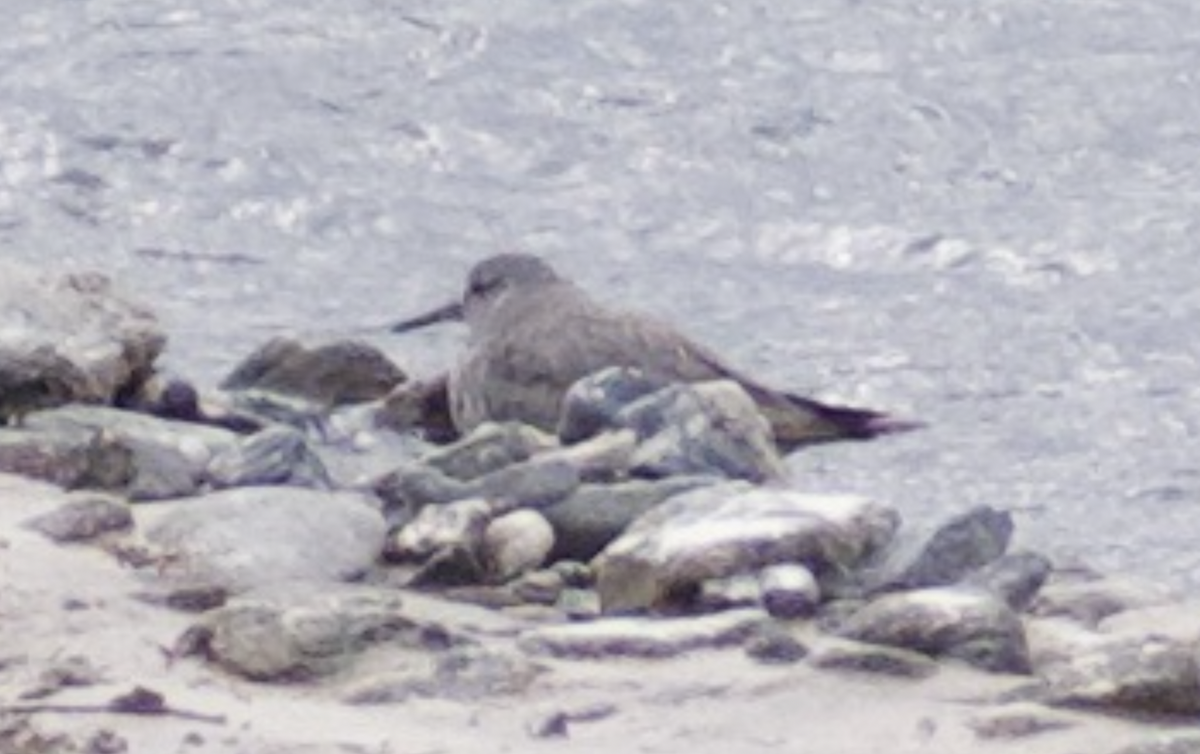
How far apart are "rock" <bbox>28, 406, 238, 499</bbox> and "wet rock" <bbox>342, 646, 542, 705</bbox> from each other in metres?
0.84

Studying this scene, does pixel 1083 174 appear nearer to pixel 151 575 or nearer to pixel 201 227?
pixel 201 227

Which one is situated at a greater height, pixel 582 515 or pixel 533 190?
pixel 582 515

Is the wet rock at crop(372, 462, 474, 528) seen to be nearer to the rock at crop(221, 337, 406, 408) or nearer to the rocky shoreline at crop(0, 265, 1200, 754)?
the rocky shoreline at crop(0, 265, 1200, 754)

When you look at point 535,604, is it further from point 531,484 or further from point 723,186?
point 723,186

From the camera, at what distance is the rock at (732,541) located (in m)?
4.30

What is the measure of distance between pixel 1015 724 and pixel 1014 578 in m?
0.53

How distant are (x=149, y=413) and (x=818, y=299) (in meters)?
1.69

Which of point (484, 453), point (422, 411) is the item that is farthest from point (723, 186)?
point (484, 453)

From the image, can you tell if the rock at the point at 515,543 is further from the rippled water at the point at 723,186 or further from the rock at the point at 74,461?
the rippled water at the point at 723,186

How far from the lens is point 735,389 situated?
5418mm

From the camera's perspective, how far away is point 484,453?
500 centimetres

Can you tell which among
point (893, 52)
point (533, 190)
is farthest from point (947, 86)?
point (533, 190)

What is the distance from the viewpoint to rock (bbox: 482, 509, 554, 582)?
4527 mm

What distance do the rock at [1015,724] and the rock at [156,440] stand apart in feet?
4.36
